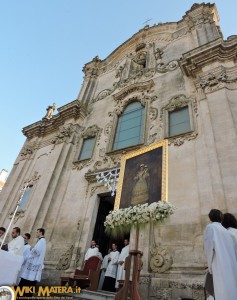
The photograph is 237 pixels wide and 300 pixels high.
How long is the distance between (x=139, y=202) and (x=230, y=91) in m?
6.32

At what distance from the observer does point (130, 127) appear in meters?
12.2

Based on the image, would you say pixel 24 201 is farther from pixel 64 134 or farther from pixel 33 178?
pixel 64 134

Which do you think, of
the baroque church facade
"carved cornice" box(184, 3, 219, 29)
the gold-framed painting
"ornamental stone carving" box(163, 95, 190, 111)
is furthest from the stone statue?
the gold-framed painting

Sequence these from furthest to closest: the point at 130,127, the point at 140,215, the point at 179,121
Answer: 1. the point at 130,127
2. the point at 179,121
3. the point at 140,215

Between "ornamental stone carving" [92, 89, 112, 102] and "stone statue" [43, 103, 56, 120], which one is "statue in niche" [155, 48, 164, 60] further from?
"stone statue" [43, 103, 56, 120]

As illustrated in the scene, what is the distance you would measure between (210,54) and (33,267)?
1084 centimetres

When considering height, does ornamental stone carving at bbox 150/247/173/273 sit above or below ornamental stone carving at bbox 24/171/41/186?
below

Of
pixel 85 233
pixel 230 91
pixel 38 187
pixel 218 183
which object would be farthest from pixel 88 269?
pixel 230 91

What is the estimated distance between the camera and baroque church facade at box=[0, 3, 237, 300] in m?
7.10

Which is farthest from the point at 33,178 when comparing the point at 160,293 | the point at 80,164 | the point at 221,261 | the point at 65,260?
the point at 221,261

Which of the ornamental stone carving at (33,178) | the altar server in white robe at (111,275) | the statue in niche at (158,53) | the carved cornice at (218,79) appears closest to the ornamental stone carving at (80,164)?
the ornamental stone carving at (33,178)

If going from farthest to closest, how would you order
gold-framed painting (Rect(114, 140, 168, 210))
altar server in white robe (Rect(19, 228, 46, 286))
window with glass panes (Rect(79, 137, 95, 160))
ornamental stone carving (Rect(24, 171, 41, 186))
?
ornamental stone carving (Rect(24, 171, 41, 186)), window with glass panes (Rect(79, 137, 95, 160)), altar server in white robe (Rect(19, 228, 46, 286)), gold-framed painting (Rect(114, 140, 168, 210))

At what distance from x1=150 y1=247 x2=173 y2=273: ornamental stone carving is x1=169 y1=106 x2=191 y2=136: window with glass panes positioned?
4796mm

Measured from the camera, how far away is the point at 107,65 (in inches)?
736
